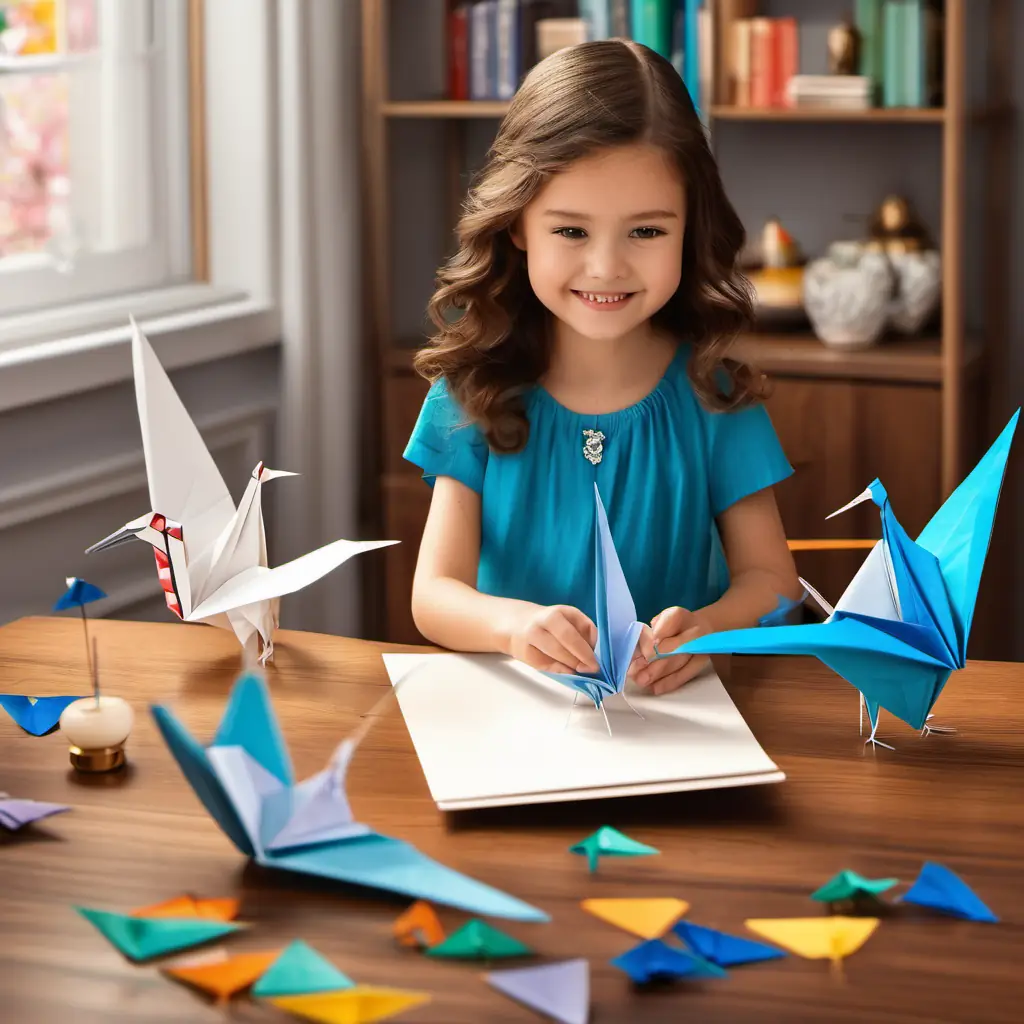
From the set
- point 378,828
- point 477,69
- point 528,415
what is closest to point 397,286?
point 477,69

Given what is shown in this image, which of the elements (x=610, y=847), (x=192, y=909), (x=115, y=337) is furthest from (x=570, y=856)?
(x=115, y=337)

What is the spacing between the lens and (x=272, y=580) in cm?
126

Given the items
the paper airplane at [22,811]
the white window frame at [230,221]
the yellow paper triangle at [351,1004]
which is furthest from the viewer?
the white window frame at [230,221]

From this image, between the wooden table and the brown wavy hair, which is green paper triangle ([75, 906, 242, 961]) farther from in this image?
the brown wavy hair

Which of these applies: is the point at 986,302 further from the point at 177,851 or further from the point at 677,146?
the point at 177,851

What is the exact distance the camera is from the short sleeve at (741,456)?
156cm

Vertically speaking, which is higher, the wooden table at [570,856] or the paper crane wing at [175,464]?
the paper crane wing at [175,464]

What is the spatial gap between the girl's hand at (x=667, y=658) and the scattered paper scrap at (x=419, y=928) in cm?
37

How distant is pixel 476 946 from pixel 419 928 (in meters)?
0.04

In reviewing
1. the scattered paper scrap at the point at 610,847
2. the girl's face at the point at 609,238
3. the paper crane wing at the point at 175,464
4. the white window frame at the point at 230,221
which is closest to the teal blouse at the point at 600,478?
the girl's face at the point at 609,238

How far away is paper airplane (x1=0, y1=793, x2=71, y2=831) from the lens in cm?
98

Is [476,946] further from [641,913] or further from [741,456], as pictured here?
[741,456]

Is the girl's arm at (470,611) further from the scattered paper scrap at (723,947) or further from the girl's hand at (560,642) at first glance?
the scattered paper scrap at (723,947)

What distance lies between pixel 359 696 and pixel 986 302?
6.65 feet
